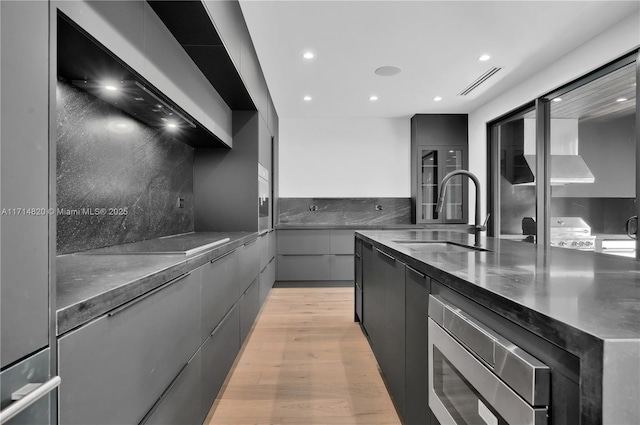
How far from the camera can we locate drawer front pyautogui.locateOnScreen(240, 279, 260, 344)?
8.07 feet

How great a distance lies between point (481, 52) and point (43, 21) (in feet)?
11.1

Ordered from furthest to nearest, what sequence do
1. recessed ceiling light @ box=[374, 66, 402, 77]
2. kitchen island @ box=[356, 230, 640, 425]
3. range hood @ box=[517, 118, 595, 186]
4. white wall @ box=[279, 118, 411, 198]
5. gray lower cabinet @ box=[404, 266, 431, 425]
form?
white wall @ box=[279, 118, 411, 198] → range hood @ box=[517, 118, 595, 186] → recessed ceiling light @ box=[374, 66, 402, 77] → gray lower cabinet @ box=[404, 266, 431, 425] → kitchen island @ box=[356, 230, 640, 425]

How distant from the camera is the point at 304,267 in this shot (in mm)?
4629

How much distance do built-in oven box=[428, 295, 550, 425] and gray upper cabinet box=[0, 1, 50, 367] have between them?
849 mm

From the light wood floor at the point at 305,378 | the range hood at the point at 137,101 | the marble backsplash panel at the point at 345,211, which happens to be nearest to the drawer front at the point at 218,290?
the light wood floor at the point at 305,378

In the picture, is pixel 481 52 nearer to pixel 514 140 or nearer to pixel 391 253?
pixel 514 140

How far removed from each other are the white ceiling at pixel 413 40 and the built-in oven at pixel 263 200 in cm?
109

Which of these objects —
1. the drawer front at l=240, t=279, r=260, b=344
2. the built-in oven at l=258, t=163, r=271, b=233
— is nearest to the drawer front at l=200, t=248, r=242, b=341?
the drawer front at l=240, t=279, r=260, b=344

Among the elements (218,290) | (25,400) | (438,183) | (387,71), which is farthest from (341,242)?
(25,400)

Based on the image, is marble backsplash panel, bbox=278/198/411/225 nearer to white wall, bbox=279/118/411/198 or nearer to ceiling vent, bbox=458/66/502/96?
white wall, bbox=279/118/411/198

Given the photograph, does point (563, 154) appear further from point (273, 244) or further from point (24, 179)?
point (24, 179)

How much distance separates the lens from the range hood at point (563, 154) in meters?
3.88

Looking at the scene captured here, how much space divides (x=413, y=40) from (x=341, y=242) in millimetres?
2645

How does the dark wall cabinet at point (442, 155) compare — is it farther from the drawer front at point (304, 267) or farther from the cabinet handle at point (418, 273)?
the cabinet handle at point (418, 273)
